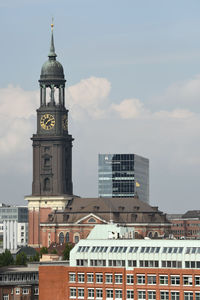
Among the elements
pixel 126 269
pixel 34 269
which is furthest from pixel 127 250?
pixel 34 269

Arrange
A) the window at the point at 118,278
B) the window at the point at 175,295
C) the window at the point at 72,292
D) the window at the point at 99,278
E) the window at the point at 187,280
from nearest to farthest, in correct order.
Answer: the window at the point at 187,280 < the window at the point at 175,295 < the window at the point at 118,278 < the window at the point at 99,278 < the window at the point at 72,292

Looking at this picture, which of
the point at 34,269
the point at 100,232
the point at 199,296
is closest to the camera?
the point at 199,296

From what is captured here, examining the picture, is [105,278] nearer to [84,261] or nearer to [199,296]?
[84,261]

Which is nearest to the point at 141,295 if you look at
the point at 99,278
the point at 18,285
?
the point at 99,278

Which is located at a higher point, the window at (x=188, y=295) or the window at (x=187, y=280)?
the window at (x=187, y=280)

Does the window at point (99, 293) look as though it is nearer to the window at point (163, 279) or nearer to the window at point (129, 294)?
the window at point (129, 294)

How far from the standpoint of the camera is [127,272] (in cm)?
14800

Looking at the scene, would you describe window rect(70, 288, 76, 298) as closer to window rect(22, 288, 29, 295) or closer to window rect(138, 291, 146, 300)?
window rect(138, 291, 146, 300)

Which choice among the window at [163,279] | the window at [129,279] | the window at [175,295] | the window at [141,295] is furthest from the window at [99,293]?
the window at [175,295]

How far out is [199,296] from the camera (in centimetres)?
14288

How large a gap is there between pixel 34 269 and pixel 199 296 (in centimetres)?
4475

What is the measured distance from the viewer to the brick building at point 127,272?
144 m

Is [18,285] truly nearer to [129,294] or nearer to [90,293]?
[90,293]

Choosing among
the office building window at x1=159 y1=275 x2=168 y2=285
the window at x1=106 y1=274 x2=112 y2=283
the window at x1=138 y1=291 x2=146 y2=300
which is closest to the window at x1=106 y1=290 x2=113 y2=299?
the window at x1=106 y1=274 x2=112 y2=283
